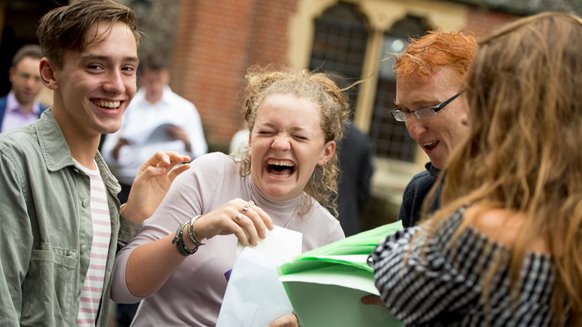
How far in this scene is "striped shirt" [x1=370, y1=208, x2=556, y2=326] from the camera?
2.10 m

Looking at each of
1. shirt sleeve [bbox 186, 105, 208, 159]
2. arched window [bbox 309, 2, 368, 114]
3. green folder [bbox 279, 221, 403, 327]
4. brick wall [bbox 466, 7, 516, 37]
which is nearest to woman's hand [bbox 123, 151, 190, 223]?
green folder [bbox 279, 221, 403, 327]

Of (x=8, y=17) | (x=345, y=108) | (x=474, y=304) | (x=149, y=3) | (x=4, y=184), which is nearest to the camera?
(x=474, y=304)

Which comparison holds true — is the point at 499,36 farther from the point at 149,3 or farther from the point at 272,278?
the point at 149,3

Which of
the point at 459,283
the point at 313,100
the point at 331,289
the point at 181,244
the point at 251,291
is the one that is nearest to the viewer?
the point at 459,283

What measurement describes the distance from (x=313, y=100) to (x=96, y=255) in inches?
36.5

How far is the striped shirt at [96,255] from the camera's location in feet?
10.6

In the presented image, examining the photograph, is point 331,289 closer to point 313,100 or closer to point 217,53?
point 313,100

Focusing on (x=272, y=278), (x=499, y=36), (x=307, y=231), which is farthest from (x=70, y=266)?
(x=499, y=36)

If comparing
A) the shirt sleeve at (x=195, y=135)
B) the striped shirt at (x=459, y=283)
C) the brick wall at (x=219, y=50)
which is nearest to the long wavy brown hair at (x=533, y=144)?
the striped shirt at (x=459, y=283)

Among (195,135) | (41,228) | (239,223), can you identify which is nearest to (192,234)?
(239,223)

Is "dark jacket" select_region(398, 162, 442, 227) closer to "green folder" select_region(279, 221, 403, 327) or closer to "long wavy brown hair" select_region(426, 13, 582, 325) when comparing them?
"green folder" select_region(279, 221, 403, 327)

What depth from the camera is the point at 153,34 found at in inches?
498

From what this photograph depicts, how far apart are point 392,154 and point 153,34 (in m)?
3.96

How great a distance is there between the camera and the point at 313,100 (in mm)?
3547
